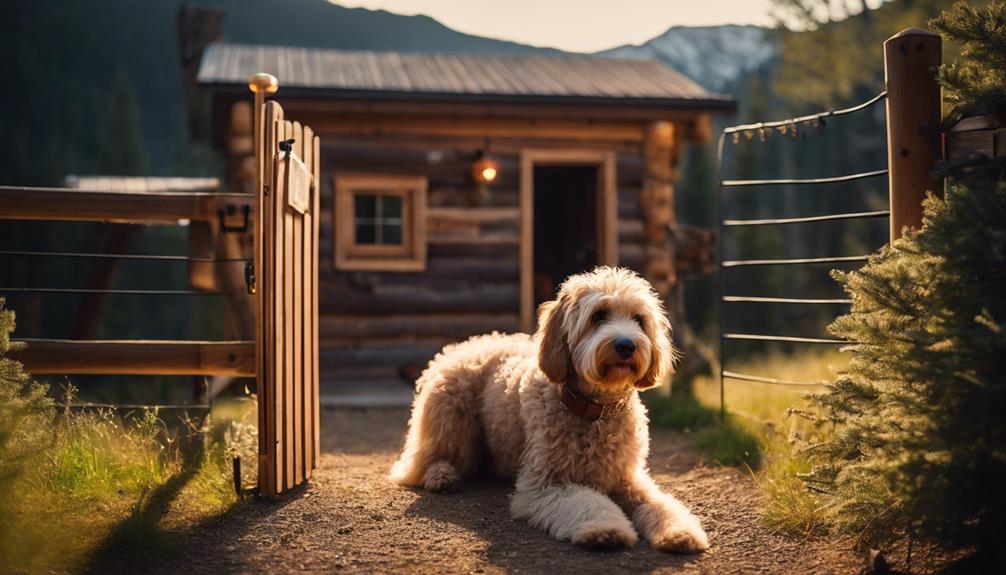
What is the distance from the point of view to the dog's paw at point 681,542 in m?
3.81

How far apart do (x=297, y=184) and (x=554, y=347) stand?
1.79 m

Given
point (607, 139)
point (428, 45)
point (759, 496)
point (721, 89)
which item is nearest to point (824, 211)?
point (721, 89)

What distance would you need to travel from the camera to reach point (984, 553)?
10.8ft

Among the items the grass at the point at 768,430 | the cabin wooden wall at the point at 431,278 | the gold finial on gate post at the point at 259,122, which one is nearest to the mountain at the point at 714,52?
the cabin wooden wall at the point at 431,278

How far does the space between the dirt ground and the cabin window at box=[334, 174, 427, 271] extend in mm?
5515

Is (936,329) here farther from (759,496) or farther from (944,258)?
(759,496)

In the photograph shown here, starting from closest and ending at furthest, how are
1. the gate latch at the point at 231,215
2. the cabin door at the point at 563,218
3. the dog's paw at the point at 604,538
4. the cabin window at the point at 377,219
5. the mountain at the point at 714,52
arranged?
the dog's paw at the point at 604,538 < the gate latch at the point at 231,215 < the cabin window at the point at 377,219 < the cabin door at the point at 563,218 < the mountain at the point at 714,52

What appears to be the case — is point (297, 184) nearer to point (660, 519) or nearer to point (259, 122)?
point (259, 122)

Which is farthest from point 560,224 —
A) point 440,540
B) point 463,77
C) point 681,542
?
point 681,542

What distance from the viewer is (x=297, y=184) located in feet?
15.9

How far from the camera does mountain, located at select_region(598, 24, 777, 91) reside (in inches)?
Answer: 1029

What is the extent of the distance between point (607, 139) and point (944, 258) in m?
8.08

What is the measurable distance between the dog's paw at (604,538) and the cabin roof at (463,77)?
7.49m

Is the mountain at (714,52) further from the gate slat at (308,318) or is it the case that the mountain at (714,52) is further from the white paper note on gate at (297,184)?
the white paper note on gate at (297,184)
